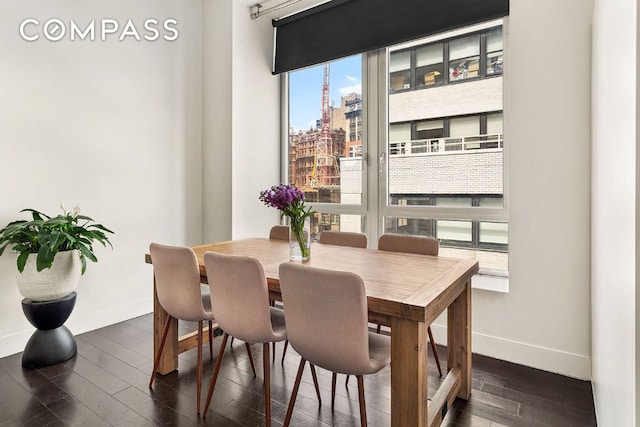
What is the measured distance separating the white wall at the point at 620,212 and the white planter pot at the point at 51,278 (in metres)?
3.02

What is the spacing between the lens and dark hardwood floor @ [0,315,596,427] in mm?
1880

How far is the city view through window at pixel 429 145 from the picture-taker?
2854 mm

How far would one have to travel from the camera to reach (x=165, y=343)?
91.2 inches

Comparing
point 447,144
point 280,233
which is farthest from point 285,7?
point 280,233

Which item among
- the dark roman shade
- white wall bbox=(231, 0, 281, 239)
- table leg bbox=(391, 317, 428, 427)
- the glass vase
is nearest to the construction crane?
the dark roman shade

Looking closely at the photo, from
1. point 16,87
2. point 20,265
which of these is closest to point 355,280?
point 20,265

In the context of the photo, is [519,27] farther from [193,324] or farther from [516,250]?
[193,324]

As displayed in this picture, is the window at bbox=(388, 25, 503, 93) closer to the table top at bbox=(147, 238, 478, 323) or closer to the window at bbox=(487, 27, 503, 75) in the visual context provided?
the window at bbox=(487, 27, 503, 75)

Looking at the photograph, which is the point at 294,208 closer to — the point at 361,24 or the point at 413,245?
the point at 413,245

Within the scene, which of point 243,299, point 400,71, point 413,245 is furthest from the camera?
point 400,71

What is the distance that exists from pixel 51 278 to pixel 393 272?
228cm

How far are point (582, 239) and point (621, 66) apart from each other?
153 centimetres

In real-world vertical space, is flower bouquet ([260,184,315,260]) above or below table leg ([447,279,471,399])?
above

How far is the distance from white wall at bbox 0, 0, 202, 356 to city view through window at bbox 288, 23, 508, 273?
1431 mm
